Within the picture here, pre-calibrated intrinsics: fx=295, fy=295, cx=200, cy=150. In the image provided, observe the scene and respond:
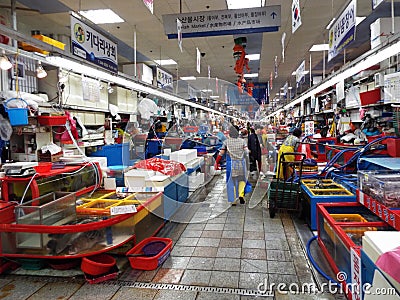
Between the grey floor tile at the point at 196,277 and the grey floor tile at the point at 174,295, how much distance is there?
180 millimetres

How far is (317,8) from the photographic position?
6004 mm

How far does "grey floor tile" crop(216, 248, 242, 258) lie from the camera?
3603mm

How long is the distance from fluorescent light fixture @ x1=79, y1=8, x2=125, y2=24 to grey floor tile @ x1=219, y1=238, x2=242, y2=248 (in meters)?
4.88

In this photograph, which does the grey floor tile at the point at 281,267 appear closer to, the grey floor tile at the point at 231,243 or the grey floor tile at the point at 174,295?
the grey floor tile at the point at 231,243

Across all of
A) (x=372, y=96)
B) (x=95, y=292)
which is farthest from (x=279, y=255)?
(x=372, y=96)

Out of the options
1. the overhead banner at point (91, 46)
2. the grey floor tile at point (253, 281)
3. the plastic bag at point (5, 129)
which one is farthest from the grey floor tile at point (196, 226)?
the overhead banner at point (91, 46)

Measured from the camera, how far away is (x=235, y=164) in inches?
224

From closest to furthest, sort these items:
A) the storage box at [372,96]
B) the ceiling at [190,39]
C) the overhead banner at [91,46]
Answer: the overhead banner at [91,46]
the ceiling at [190,39]
the storage box at [372,96]

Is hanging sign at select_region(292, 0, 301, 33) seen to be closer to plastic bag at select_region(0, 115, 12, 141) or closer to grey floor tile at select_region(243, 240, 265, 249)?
grey floor tile at select_region(243, 240, 265, 249)

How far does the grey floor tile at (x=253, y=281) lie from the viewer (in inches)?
113

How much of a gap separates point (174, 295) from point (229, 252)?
1107mm

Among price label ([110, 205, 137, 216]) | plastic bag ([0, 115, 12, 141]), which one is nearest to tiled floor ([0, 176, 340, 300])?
price label ([110, 205, 137, 216])

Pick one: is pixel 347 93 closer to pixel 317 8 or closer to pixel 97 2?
pixel 317 8

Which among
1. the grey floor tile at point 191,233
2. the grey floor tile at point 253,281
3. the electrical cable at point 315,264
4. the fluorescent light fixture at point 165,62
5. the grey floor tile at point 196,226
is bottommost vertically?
the grey floor tile at point 253,281
